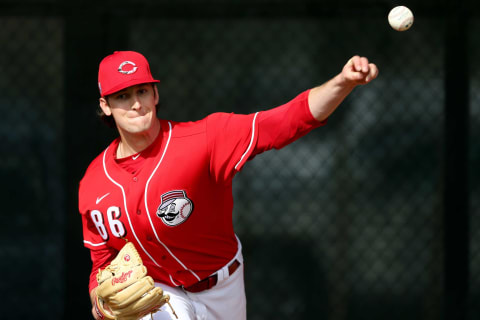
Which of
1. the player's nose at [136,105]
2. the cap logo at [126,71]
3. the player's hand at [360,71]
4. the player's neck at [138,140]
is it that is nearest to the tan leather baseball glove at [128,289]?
the player's neck at [138,140]

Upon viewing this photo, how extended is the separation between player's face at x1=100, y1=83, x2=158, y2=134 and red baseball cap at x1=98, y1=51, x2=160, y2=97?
0.15ft

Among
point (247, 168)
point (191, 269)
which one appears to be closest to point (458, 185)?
point (247, 168)

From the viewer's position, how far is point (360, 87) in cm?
365

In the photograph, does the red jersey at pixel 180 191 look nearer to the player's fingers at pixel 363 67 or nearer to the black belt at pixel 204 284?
the black belt at pixel 204 284

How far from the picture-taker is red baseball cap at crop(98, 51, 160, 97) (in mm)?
2355

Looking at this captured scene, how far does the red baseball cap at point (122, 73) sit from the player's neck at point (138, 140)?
172mm

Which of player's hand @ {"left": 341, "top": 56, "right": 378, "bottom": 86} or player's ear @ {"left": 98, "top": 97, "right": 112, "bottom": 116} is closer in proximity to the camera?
player's hand @ {"left": 341, "top": 56, "right": 378, "bottom": 86}

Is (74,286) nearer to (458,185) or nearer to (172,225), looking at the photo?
(172,225)

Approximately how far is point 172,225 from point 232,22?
1549mm

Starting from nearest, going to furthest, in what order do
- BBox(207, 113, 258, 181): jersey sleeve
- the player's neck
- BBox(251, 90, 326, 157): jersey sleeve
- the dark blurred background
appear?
BBox(251, 90, 326, 157): jersey sleeve, BBox(207, 113, 258, 181): jersey sleeve, the player's neck, the dark blurred background

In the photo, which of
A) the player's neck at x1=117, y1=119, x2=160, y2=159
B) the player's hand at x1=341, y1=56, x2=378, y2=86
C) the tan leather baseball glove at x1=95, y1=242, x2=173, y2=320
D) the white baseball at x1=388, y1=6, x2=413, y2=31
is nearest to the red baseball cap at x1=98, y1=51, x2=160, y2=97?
the player's neck at x1=117, y1=119, x2=160, y2=159

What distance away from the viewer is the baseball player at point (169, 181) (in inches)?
91.9

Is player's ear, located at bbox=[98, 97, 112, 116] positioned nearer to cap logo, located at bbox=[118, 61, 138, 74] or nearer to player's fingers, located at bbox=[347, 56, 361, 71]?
cap logo, located at bbox=[118, 61, 138, 74]

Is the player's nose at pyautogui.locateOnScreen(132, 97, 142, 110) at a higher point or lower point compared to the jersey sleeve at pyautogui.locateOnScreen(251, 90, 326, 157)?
higher
